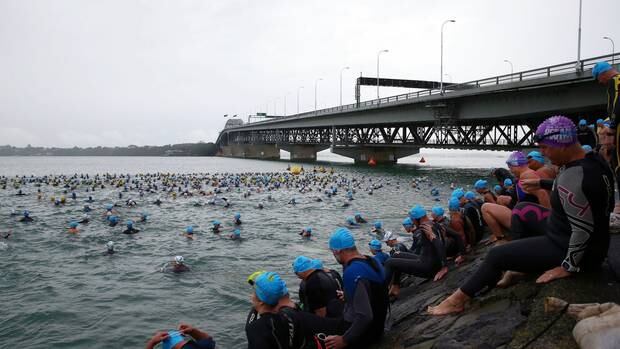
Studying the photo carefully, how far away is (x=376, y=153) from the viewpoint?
89.9 metres

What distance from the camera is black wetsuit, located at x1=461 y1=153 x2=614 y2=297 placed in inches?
169

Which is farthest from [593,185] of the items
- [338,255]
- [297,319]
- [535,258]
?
[297,319]

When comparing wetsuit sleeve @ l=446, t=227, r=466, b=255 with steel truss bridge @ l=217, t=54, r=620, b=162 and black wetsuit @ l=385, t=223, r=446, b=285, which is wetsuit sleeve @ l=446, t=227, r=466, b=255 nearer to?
black wetsuit @ l=385, t=223, r=446, b=285

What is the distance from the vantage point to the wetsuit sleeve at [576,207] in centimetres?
428

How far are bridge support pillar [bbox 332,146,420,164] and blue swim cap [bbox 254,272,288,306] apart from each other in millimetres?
83197

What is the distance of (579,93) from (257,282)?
33529mm

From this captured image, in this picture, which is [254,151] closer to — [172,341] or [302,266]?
[302,266]

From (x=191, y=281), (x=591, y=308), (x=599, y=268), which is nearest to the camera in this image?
(x=591, y=308)

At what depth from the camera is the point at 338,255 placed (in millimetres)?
5660

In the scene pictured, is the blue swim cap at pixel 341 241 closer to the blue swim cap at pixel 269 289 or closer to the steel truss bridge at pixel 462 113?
the blue swim cap at pixel 269 289

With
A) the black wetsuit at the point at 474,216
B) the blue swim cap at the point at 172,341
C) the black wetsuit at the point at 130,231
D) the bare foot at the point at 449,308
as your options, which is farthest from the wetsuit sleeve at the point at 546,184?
the black wetsuit at the point at 130,231

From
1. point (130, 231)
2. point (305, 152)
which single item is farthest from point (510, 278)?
point (305, 152)

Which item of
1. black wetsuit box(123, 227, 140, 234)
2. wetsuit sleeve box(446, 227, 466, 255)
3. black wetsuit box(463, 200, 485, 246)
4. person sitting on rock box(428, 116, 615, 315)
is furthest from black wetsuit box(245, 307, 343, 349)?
black wetsuit box(123, 227, 140, 234)

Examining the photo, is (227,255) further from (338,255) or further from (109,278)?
(338,255)
